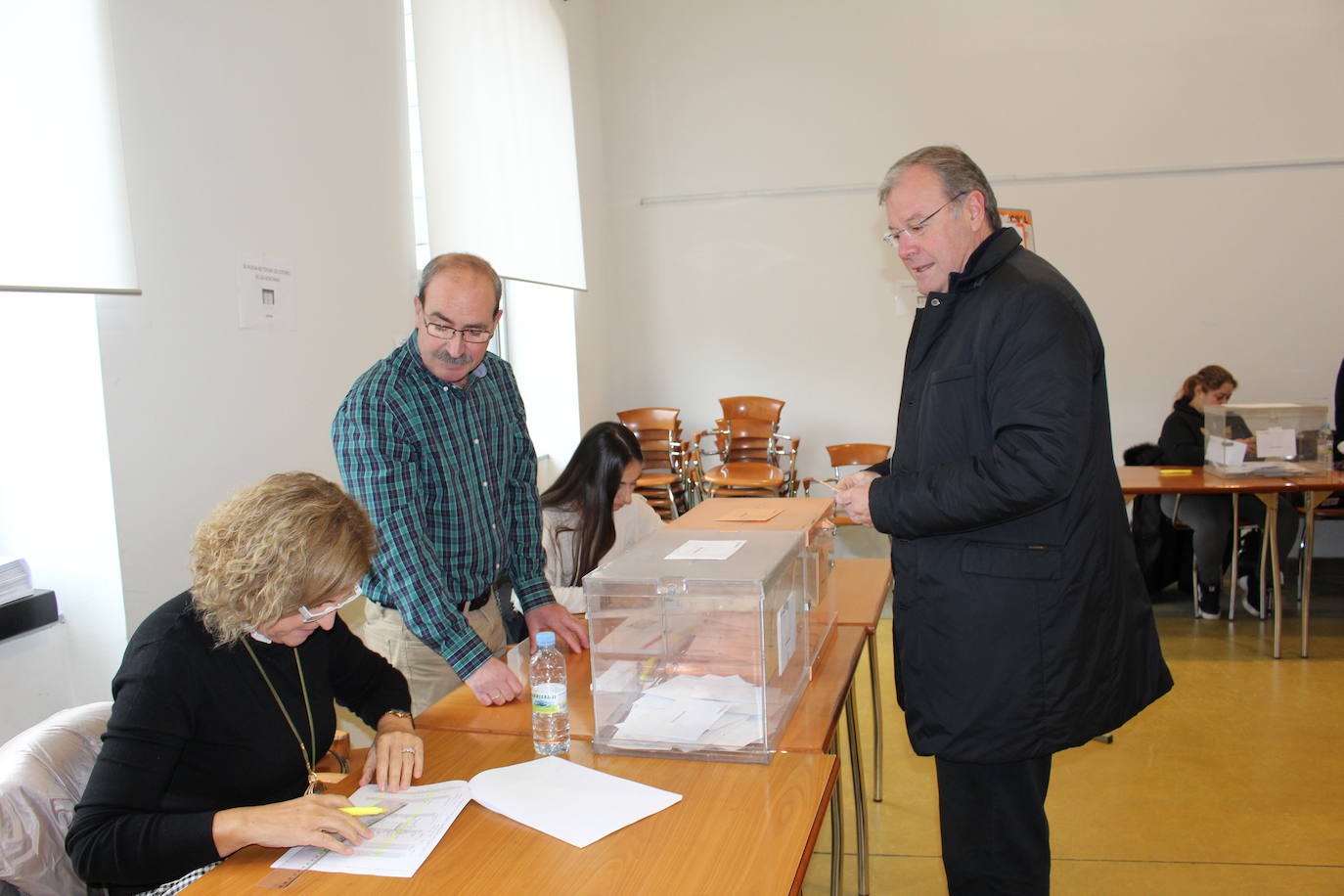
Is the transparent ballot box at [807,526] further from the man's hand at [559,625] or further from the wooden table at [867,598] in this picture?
the man's hand at [559,625]

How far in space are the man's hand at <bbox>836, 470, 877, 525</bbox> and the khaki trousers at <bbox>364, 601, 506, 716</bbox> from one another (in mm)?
920

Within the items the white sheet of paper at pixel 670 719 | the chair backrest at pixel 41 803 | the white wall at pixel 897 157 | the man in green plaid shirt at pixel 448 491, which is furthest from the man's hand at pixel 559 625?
the white wall at pixel 897 157

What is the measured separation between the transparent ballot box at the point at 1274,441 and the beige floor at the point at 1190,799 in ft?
3.05

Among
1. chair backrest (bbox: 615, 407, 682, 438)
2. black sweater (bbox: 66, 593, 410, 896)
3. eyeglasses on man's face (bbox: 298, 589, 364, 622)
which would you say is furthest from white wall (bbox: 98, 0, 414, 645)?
chair backrest (bbox: 615, 407, 682, 438)

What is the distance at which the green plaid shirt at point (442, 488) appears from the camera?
2.11 meters

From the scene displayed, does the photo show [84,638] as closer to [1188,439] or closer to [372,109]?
[372,109]

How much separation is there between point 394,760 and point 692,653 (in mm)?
558

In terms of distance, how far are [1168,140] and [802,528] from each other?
19.7 ft

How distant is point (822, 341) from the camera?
7.66 metres

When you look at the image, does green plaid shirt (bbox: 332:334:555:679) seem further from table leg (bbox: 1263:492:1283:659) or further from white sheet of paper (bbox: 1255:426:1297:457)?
white sheet of paper (bbox: 1255:426:1297:457)

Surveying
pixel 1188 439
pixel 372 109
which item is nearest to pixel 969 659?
pixel 372 109

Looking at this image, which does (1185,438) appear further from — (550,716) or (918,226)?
(550,716)

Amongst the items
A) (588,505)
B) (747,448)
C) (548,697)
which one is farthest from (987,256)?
(747,448)

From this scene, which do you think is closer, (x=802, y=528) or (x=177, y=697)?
(x=177, y=697)
